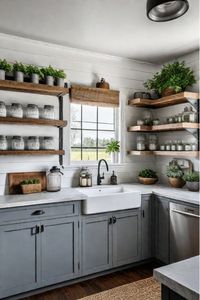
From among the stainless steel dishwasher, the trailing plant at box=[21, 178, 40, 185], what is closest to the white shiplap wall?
the trailing plant at box=[21, 178, 40, 185]

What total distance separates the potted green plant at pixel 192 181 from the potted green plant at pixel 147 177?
569 mm

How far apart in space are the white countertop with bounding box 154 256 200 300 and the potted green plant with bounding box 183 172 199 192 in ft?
6.67

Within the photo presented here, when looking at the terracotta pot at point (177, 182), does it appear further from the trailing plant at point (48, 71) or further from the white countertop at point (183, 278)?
the white countertop at point (183, 278)

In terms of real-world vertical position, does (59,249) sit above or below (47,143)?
below

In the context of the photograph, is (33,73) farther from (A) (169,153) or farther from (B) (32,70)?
(A) (169,153)

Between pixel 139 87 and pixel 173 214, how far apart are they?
1.94 m

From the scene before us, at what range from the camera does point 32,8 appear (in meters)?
2.30

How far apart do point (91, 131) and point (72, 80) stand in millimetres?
743

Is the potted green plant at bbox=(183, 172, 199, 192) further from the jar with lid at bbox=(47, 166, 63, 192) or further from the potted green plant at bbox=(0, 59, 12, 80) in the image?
the potted green plant at bbox=(0, 59, 12, 80)

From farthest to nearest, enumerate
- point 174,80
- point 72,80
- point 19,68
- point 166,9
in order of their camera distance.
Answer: point 72,80, point 174,80, point 19,68, point 166,9

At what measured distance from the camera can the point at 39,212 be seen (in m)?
2.41

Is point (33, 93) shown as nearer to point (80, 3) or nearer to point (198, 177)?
point (80, 3)

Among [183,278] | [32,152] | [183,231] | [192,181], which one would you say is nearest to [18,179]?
[32,152]

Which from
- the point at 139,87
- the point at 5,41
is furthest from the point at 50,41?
the point at 139,87
